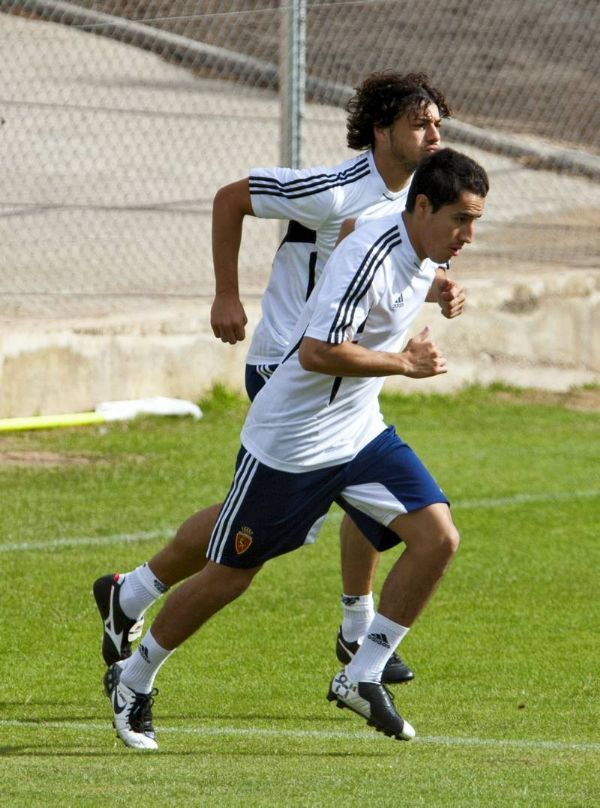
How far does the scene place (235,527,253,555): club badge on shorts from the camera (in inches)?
214

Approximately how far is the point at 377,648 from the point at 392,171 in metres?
1.95

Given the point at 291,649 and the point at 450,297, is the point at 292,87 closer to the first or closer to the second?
the point at 291,649

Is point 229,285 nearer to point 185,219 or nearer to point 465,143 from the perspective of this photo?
point 185,219

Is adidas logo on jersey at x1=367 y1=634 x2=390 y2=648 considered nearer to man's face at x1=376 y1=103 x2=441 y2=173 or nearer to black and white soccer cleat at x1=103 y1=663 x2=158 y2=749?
black and white soccer cleat at x1=103 y1=663 x2=158 y2=749

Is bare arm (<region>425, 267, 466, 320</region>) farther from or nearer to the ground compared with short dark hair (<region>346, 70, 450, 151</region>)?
nearer to the ground

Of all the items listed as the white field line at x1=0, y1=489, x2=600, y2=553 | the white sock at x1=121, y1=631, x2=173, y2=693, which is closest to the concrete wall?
the white field line at x1=0, y1=489, x2=600, y2=553

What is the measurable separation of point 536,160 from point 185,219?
5.27 m

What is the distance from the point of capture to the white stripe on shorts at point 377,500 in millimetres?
5523

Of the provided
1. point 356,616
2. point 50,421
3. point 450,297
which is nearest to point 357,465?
point 450,297

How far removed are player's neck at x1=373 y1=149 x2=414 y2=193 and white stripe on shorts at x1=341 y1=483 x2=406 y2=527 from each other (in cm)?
147

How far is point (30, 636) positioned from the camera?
7125 mm

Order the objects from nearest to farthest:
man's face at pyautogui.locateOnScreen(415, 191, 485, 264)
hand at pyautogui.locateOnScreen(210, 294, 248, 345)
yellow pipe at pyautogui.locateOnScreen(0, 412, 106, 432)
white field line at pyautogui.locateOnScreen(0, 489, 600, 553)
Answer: man's face at pyautogui.locateOnScreen(415, 191, 485, 264)
hand at pyautogui.locateOnScreen(210, 294, 248, 345)
white field line at pyautogui.locateOnScreen(0, 489, 600, 553)
yellow pipe at pyautogui.locateOnScreen(0, 412, 106, 432)

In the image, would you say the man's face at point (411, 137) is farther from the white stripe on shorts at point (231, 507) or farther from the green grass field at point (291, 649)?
the green grass field at point (291, 649)

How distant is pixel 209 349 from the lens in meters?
12.4
